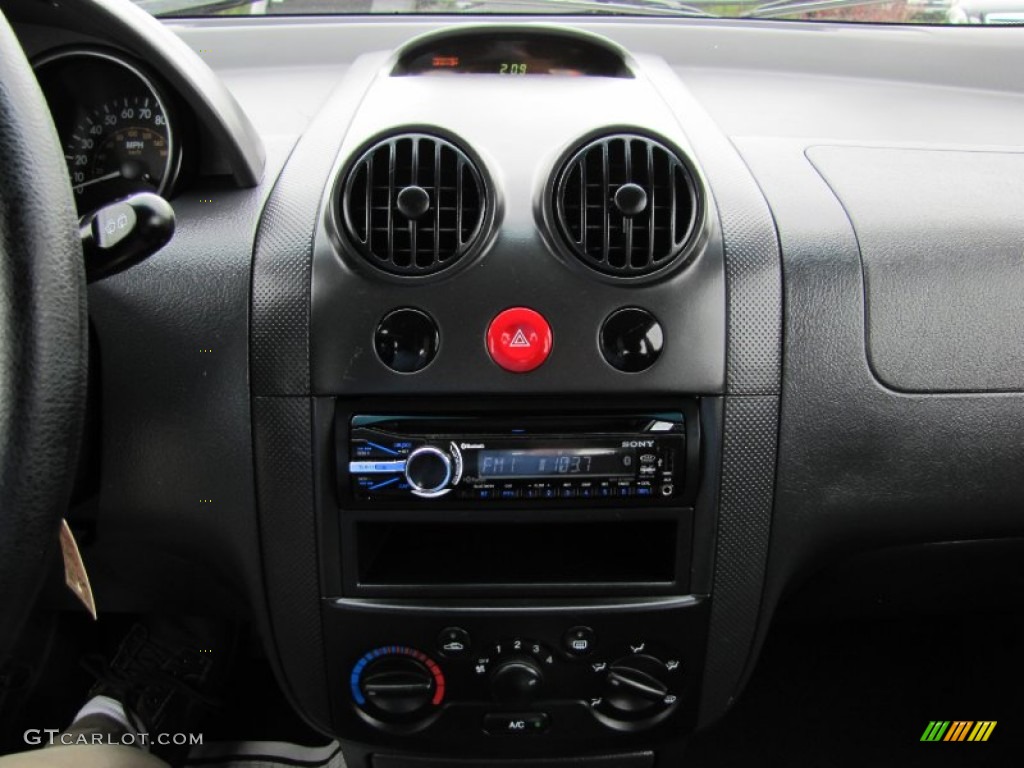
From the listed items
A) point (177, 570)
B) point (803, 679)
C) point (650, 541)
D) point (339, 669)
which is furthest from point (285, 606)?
point (803, 679)

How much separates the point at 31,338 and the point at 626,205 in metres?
0.64

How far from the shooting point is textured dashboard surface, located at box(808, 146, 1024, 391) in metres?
1.18

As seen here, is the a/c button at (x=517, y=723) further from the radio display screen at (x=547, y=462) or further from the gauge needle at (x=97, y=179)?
the gauge needle at (x=97, y=179)

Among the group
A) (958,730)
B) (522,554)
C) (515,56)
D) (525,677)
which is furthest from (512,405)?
(958,730)

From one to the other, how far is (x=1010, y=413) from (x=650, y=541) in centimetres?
47

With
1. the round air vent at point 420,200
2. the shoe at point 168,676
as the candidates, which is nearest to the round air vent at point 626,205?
the round air vent at point 420,200

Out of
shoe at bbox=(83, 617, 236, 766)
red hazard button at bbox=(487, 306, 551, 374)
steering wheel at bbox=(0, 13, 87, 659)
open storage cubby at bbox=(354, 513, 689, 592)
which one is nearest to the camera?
steering wheel at bbox=(0, 13, 87, 659)

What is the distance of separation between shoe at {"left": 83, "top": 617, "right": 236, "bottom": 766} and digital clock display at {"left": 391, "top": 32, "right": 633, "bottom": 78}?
3.60 ft

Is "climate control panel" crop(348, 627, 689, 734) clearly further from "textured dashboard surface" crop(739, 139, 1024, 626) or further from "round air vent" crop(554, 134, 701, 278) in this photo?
"round air vent" crop(554, 134, 701, 278)

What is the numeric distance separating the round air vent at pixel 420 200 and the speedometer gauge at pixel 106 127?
0.86ft

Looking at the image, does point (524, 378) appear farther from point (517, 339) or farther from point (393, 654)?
point (393, 654)

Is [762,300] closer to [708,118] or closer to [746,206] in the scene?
[746,206]

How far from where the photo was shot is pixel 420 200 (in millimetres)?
1087

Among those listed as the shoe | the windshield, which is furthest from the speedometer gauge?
the shoe
